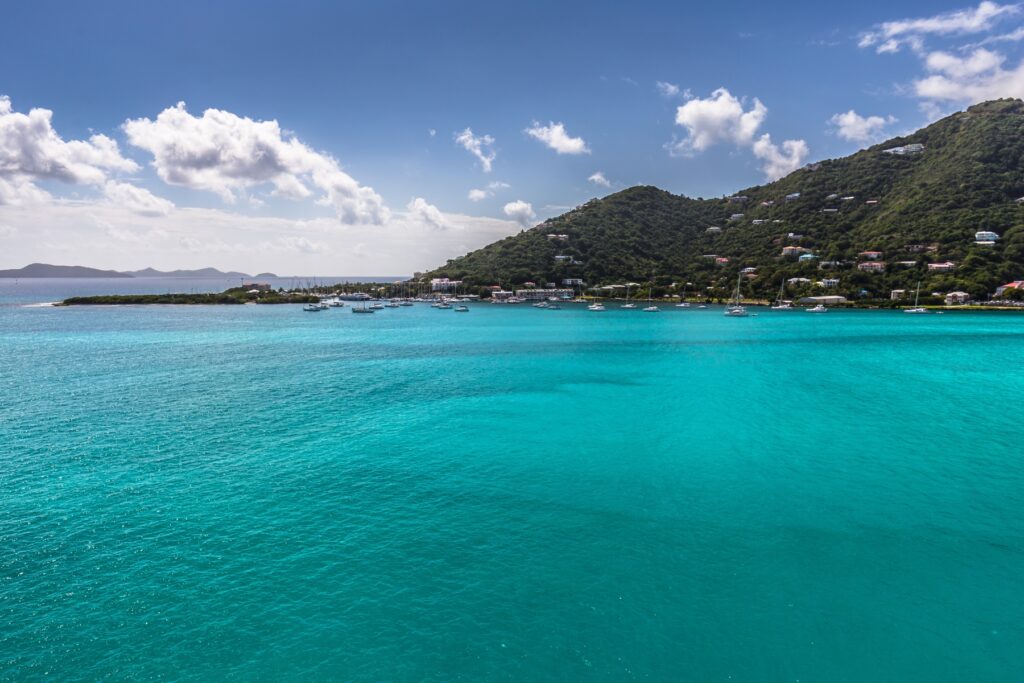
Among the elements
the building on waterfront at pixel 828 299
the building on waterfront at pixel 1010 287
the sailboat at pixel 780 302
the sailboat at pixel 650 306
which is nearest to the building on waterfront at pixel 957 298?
the building on waterfront at pixel 1010 287

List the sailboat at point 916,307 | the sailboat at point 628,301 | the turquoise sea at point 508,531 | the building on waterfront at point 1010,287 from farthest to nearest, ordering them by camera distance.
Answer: the sailboat at point 628,301 < the building on waterfront at point 1010,287 < the sailboat at point 916,307 < the turquoise sea at point 508,531

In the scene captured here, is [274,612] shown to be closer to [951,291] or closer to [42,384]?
[42,384]

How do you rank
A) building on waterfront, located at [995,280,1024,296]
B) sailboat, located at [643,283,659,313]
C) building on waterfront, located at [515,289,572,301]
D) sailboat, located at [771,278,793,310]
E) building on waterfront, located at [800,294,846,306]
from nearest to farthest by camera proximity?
building on waterfront, located at [995,280,1024,296]
sailboat, located at [643,283,659,313]
building on waterfront, located at [800,294,846,306]
sailboat, located at [771,278,793,310]
building on waterfront, located at [515,289,572,301]

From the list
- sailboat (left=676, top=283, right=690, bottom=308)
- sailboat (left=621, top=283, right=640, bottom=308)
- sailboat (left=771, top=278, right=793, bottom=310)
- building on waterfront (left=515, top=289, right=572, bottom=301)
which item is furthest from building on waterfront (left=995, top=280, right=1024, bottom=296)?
building on waterfront (left=515, top=289, right=572, bottom=301)

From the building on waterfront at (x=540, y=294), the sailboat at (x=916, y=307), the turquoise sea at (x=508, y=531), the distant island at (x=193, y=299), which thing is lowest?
the turquoise sea at (x=508, y=531)

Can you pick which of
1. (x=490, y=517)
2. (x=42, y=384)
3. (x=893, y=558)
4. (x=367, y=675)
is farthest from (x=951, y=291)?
(x=42, y=384)

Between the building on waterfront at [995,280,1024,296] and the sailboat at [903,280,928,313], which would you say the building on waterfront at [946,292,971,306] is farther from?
the building on waterfront at [995,280,1024,296]

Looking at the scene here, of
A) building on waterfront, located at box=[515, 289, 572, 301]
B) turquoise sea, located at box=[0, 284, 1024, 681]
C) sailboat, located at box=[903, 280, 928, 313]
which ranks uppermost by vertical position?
building on waterfront, located at box=[515, 289, 572, 301]

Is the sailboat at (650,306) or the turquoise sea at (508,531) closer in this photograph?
the turquoise sea at (508,531)

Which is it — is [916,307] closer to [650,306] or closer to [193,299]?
[650,306]

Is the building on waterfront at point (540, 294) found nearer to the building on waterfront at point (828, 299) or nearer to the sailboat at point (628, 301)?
the sailboat at point (628, 301)
